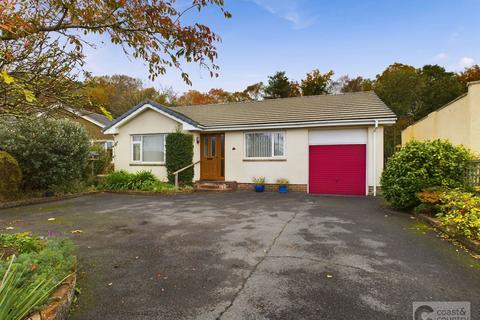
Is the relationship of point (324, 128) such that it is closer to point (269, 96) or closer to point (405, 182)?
point (405, 182)

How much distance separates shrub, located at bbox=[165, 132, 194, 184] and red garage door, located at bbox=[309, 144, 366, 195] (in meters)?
6.07

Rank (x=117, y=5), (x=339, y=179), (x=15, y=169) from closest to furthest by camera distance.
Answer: (x=117, y=5)
(x=15, y=169)
(x=339, y=179)

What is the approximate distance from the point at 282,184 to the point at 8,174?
10796mm

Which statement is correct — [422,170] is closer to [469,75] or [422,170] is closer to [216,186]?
[216,186]

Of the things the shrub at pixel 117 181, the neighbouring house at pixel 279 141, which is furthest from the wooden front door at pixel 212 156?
the shrub at pixel 117 181

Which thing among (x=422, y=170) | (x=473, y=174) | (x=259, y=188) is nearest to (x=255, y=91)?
(x=259, y=188)

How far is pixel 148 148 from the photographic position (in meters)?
15.3

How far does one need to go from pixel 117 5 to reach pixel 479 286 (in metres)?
5.52

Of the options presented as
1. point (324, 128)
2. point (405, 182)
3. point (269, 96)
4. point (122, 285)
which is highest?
point (269, 96)

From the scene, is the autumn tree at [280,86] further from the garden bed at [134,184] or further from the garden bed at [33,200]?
the garden bed at [33,200]

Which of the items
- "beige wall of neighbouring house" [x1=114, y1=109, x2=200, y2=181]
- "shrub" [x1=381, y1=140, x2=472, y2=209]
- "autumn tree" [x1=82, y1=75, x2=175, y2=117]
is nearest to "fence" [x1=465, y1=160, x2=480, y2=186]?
→ "shrub" [x1=381, y1=140, x2=472, y2=209]

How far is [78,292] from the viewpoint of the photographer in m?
3.34

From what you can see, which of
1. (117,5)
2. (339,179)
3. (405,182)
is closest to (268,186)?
(339,179)

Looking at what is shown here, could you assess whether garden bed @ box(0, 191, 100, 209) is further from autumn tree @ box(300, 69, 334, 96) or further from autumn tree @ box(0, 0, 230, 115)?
autumn tree @ box(300, 69, 334, 96)
